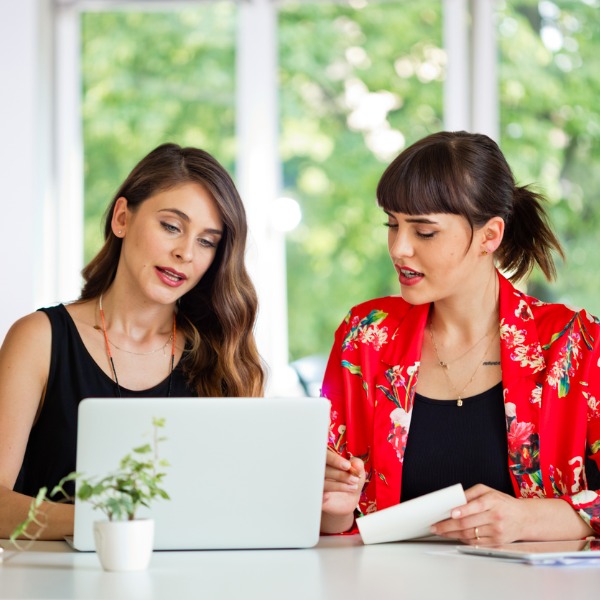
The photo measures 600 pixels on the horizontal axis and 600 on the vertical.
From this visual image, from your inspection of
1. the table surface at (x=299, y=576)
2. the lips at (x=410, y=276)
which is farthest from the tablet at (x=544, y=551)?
the lips at (x=410, y=276)

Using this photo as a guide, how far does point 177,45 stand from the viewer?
483 centimetres

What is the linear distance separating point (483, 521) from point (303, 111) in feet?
10.6

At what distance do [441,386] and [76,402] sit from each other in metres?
0.87

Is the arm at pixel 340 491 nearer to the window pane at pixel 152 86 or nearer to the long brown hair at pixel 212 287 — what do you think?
the long brown hair at pixel 212 287

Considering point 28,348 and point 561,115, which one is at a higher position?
point 561,115

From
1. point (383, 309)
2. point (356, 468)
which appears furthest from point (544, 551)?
point (383, 309)

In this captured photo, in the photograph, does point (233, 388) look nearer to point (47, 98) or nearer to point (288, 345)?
point (288, 345)

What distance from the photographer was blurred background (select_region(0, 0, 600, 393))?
183 inches

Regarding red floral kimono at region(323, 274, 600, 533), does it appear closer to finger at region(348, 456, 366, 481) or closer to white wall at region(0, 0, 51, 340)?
finger at region(348, 456, 366, 481)

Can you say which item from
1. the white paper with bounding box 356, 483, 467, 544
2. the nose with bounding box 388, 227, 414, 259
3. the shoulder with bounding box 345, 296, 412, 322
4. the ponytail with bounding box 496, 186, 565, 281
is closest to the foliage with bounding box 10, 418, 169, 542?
the white paper with bounding box 356, 483, 467, 544

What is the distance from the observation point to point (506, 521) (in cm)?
186

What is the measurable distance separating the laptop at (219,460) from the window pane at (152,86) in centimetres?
322

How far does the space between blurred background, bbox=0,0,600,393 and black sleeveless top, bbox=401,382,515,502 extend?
240 centimetres

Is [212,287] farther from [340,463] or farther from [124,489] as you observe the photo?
[124,489]
